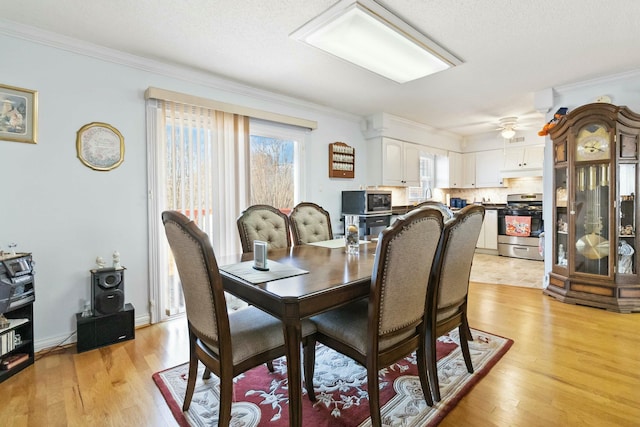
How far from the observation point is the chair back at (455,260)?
1738 mm

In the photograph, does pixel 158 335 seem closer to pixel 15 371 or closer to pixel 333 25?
pixel 15 371

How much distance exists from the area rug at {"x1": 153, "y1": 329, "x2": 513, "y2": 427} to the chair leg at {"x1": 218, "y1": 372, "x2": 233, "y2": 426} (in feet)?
0.82

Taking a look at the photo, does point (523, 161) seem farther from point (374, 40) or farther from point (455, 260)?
point (455, 260)

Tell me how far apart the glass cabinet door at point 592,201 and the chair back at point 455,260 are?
2331 mm

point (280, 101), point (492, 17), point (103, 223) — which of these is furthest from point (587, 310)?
point (103, 223)

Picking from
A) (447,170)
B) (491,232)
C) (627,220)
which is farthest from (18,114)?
(491,232)

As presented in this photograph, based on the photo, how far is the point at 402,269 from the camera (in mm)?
1452

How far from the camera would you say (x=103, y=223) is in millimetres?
2664

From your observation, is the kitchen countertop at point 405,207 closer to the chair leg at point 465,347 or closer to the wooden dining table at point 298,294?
the chair leg at point 465,347

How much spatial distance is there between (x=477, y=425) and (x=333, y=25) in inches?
100

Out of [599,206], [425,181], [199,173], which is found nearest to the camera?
[199,173]

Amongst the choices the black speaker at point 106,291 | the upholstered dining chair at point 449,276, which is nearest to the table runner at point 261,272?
the upholstered dining chair at point 449,276

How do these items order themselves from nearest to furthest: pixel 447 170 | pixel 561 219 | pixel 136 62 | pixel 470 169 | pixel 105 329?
pixel 105 329, pixel 136 62, pixel 561 219, pixel 447 170, pixel 470 169

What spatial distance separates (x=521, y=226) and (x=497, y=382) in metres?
4.51
